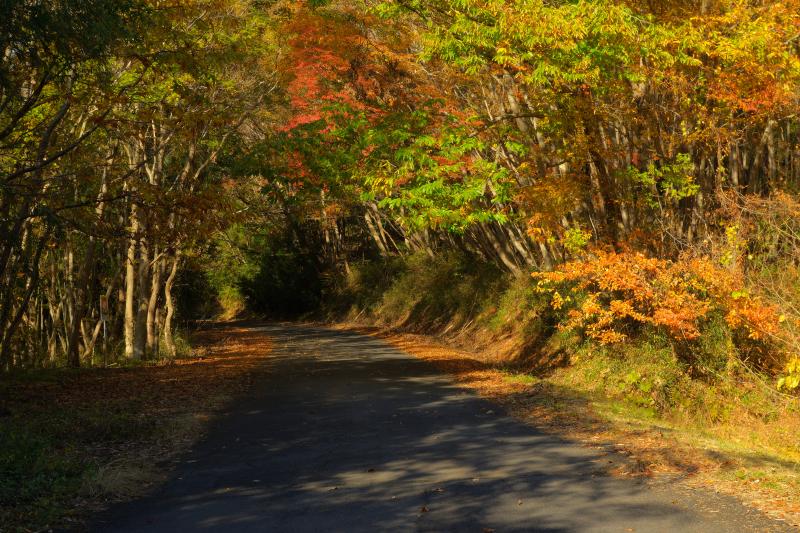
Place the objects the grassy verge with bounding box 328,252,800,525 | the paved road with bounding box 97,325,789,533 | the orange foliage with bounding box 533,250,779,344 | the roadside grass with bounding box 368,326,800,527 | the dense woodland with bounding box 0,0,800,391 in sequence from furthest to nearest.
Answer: the orange foliage with bounding box 533,250,779,344
the dense woodland with bounding box 0,0,800,391
the grassy verge with bounding box 328,252,800,525
the roadside grass with bounding box 368,326,800,527
the paved road with bounding box 97,325,789,533

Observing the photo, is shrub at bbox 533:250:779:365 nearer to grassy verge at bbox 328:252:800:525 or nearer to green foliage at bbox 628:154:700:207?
grassy verge at bbox 328:252:800:525

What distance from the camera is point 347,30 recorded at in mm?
23031

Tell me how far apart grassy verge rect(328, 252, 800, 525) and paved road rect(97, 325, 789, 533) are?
599 millimetres

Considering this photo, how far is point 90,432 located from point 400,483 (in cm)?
505

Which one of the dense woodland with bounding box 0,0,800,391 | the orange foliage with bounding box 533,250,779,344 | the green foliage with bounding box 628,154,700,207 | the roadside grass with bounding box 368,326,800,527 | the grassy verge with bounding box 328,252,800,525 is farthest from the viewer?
the green foliage with bounding box 628,154,700,207

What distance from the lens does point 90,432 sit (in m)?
11.1

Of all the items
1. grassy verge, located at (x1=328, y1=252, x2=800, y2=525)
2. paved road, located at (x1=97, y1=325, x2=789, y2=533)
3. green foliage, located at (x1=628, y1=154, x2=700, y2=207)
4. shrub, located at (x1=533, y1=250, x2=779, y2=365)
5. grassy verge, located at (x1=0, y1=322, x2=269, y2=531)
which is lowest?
grassy verge, located at (x1=328, y1=252, x2=800, y2=525)

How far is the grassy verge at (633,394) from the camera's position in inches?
333

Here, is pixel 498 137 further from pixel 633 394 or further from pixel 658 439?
pixel 658 439

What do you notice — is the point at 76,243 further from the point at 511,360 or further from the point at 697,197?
the point at 697,197

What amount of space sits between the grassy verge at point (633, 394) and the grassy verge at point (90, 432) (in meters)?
5.06

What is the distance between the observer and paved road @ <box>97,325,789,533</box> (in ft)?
22.5

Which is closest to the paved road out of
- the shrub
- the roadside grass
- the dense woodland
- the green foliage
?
the roadside grass

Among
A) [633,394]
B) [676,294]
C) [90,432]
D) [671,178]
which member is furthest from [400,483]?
[671,178]
